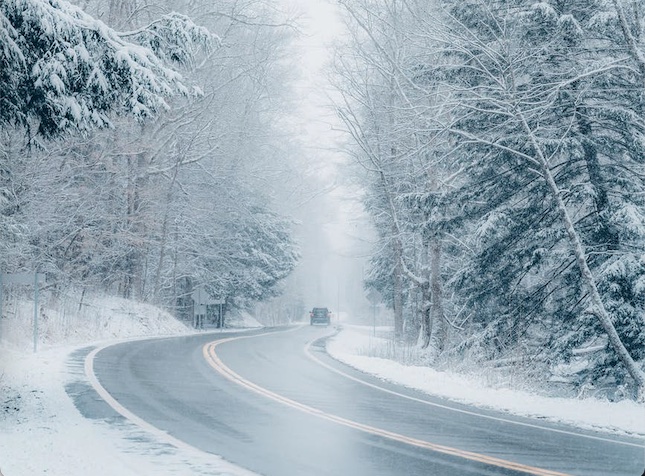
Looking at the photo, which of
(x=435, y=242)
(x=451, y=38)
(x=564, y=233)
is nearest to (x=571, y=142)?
(x=564, y=233)

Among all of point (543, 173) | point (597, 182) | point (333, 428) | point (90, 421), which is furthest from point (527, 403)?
point (90, 421)

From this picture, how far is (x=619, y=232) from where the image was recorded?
53.9ft

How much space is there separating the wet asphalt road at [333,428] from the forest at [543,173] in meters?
4.18

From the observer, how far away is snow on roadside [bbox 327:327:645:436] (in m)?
11.6

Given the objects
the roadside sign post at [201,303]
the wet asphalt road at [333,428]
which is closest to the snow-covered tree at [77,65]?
the wet asphalt road at [333,428]

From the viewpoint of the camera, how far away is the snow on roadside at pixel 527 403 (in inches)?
456

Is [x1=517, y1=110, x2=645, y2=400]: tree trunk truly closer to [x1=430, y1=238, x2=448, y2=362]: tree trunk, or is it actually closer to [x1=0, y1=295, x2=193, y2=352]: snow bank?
[x1=430, y1=238, x2=448, y2=362]: tree trunk

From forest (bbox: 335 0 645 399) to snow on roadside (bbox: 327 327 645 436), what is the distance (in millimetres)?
1748

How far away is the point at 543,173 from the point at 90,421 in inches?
390

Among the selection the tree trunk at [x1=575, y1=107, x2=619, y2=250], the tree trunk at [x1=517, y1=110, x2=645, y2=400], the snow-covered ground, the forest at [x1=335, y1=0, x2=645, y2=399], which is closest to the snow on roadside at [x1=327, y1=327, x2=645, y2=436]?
the snow-covered ground

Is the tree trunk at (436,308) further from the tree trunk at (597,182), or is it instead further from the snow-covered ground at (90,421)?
the tree trunk at (597,182)

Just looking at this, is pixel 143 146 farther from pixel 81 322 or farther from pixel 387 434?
pixel 387 434

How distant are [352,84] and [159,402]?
45.9 feet

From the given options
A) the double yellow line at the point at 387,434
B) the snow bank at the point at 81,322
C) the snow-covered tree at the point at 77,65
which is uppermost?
the snow-covered tree at the point at 77,65
